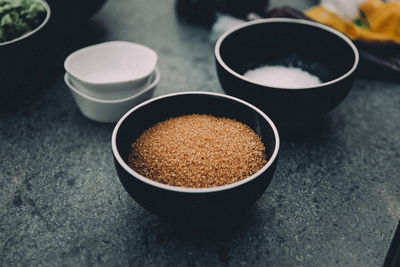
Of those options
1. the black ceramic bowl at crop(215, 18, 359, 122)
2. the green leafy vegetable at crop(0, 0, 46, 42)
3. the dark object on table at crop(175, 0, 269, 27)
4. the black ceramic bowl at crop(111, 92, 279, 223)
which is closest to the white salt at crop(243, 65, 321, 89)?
the black ceramic bowl at crop(215, 18, 359, 122)

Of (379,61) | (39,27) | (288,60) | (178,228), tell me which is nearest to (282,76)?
(288,60)

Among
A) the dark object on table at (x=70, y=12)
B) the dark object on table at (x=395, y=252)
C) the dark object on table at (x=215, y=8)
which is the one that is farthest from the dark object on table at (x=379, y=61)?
the dark object on table at (x=70, y=12)

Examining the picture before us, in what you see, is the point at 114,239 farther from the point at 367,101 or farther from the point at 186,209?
the point at 367,101

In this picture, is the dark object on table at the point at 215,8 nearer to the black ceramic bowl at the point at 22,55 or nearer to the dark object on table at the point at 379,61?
the dark object on table at the point at 379,61

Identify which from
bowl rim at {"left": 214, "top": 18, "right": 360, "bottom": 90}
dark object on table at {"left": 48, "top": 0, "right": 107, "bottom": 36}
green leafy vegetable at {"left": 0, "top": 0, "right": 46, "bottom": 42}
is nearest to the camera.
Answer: bowl rim at {"left": 214, "top": 18, "right": 360, "bottom": 90}

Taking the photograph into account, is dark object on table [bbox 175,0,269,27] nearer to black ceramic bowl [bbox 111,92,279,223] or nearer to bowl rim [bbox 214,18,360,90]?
bowl rim [bbox 214,18,360,90]

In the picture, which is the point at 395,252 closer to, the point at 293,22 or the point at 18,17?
the point at 293,22
